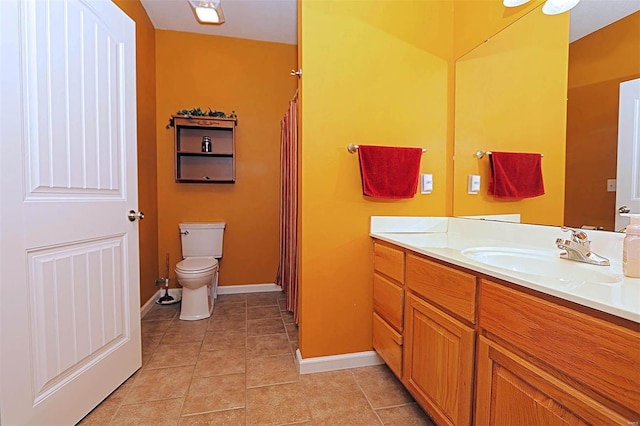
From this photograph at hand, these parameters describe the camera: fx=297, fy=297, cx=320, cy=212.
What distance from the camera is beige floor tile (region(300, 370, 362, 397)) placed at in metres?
1.56

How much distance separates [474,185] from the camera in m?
1.78

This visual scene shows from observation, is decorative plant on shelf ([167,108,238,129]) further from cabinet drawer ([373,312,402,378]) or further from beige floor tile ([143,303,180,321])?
cabinet drawer ([373,312,402,378])

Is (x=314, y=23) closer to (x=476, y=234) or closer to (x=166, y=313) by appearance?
(x=476, y=234)

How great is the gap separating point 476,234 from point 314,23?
58.6 inches

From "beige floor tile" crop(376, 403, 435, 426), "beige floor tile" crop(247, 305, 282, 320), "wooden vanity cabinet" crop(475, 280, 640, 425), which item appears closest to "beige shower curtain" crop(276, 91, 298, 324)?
"beige floor tile" crop(247, 305, 282, 320)

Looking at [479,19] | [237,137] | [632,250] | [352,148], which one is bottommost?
[632,250]

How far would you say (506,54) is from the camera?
157 cm

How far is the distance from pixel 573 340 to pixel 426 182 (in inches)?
50.0

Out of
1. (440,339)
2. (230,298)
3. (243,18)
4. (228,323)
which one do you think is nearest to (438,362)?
(440,339)

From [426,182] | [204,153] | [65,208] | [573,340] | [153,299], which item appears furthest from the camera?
[204,153]

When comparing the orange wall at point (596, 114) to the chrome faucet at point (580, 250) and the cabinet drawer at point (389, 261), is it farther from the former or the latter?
the cabinet drawer at point (389, 261)

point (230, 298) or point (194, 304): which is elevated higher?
point (194, 304)

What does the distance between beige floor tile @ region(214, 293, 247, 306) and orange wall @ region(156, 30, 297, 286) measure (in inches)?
5.4

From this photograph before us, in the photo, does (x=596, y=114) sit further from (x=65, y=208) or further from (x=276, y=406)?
(x=65, y=208)
